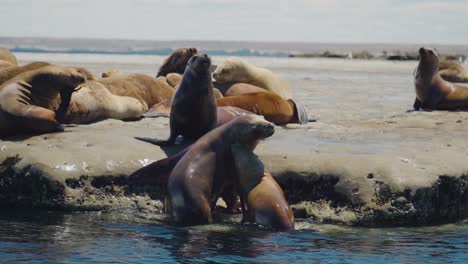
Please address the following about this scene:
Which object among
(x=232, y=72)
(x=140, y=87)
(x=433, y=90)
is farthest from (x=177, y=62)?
(x=433, y=90)

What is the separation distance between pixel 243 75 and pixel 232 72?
18cm

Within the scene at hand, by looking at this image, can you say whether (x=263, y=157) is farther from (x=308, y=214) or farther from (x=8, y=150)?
(x=8, y=150)

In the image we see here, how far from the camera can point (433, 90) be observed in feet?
51.9

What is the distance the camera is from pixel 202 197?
7.75m

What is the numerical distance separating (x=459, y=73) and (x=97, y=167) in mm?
21113

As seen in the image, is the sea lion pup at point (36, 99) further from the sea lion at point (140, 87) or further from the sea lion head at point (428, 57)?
the sea lion head at point (428, 57)

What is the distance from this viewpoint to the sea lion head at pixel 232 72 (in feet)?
49.2

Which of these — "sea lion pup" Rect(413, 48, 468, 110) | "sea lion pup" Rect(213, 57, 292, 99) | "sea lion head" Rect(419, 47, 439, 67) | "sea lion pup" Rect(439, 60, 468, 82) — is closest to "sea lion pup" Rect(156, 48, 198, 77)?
"sea lion pup" Rect(213, 57, 292, 99)

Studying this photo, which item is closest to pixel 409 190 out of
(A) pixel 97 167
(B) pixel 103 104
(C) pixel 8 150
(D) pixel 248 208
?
(D) pixel 248 208

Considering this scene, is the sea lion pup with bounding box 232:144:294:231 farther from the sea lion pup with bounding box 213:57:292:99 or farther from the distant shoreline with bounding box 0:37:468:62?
the distant shoreline with bounding box 0:37:468:62

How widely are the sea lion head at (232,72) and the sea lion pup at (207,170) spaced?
21.8 feet

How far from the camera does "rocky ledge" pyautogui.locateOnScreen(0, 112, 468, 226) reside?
8.05 metres

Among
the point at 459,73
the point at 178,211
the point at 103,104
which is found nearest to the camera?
the point at 178,211

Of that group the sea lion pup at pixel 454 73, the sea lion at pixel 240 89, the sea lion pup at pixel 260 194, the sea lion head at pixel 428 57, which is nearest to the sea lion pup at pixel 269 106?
the sea lion at pixel 240 89
